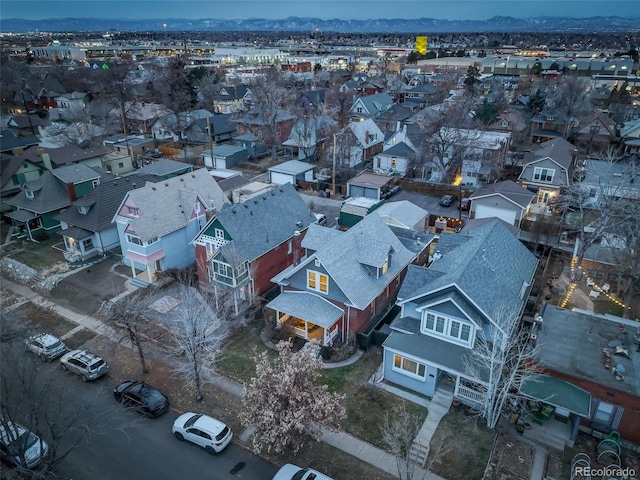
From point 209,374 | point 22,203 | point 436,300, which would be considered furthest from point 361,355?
point 22,203

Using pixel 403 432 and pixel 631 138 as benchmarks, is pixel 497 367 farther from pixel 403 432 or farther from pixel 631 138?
pixel 631 138

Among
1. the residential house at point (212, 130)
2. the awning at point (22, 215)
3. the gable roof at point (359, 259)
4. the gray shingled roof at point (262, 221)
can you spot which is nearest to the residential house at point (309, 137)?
the residential house at point (212, 130)

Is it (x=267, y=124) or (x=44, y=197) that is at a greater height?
(x=267, y=124)

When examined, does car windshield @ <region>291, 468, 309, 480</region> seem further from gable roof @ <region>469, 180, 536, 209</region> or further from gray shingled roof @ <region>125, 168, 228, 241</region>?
gable roof @ <region>469, 180, 536, 209</region>

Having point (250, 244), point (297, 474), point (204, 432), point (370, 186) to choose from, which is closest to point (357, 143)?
point (370, 186)

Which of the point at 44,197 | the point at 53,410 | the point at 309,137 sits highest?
the point at 309,137

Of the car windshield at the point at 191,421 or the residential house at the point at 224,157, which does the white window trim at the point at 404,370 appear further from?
the residential house at the point at 224,157

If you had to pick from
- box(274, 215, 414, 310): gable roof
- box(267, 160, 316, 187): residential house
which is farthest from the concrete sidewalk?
box(267, 160, 316, 187): residential house
